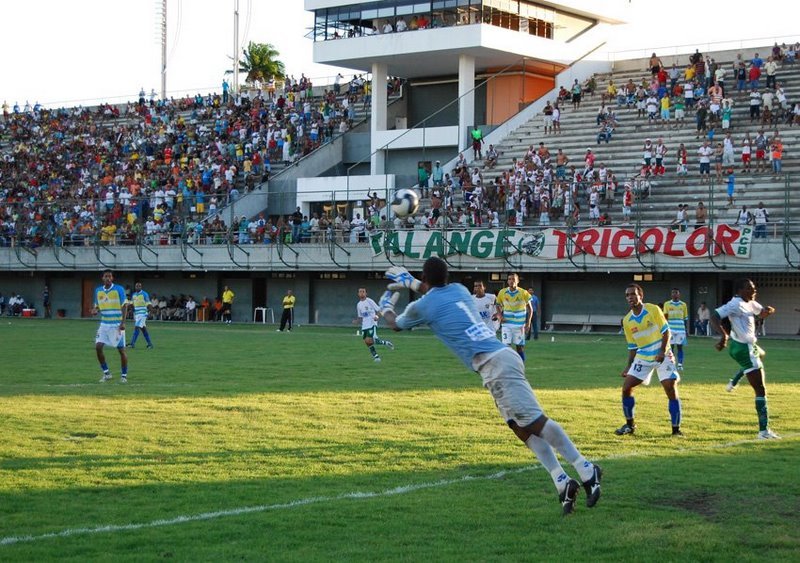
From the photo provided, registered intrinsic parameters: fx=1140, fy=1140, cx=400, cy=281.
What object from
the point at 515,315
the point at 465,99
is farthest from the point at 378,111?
the point at 515,315

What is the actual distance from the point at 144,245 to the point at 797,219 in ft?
101

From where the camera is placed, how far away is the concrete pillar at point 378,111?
195 ft

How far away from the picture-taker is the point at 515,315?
26219 millimetres

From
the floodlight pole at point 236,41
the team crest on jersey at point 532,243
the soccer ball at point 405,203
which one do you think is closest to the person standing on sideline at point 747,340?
the soccer ball at point 405,203

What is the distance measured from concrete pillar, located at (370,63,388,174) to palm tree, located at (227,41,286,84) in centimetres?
2854

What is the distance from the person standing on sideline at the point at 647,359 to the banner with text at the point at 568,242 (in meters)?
26.9

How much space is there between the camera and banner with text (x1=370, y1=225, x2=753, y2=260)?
41.3 meters

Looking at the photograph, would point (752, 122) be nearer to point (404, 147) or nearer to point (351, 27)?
point (404, 147)

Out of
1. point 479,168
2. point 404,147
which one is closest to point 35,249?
point 404,147

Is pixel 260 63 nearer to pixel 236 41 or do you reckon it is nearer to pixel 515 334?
pixel 236 41

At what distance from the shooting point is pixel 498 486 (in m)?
11.4

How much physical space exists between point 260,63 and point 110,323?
219 feet

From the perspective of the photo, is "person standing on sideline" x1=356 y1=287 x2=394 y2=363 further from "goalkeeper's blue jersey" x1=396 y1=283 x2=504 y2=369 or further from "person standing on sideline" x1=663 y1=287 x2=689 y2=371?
"goalkeeper's blue jersey" x1=396 y1=283 x2=504 y2=369

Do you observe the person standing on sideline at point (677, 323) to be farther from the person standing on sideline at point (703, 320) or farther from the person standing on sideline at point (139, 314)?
the person standing on sideline at point (703, 320)
